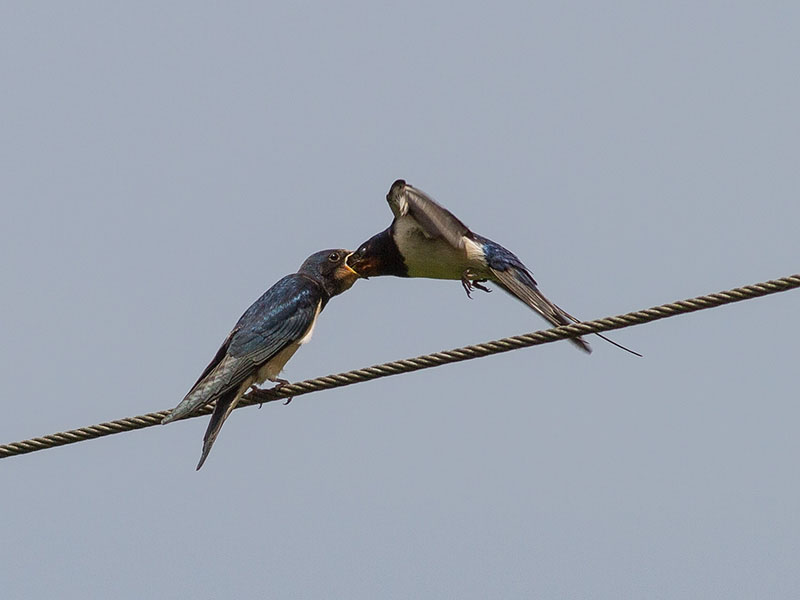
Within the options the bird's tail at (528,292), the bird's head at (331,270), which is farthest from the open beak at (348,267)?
the bird's tail at (528,292)

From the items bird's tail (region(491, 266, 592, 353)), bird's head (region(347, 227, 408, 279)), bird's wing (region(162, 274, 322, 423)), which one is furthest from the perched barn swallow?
bird's tail (region(491, 266, 592, 353))

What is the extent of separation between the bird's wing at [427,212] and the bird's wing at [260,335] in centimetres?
72

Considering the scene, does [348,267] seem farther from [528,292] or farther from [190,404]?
[190,404]

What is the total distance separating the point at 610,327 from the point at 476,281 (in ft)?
11.2

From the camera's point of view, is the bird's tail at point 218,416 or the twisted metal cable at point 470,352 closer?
the twisted metal cable at point 470,352

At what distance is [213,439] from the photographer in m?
6.74

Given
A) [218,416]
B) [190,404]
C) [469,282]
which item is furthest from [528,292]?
[190,404]

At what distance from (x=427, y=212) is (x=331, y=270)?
75 centimetres

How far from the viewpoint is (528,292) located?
835 cm

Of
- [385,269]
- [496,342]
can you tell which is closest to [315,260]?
[385,269]

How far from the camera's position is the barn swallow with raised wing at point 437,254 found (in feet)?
26.8

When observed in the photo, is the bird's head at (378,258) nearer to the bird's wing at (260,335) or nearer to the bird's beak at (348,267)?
the bird's beak at (348,267)

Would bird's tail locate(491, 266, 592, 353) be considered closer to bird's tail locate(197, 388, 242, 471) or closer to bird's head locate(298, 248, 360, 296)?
bird's head locate(298, 248, 360, 296)

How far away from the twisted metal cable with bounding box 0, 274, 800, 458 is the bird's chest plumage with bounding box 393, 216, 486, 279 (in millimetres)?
2503
